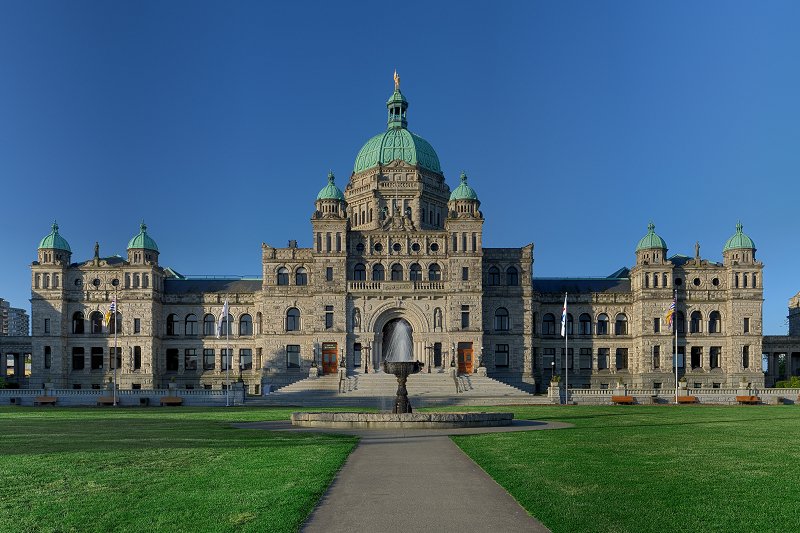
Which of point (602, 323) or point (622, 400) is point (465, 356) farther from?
point (622, 400)

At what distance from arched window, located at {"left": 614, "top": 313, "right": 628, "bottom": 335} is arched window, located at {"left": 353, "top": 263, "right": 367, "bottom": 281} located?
95.7 ft

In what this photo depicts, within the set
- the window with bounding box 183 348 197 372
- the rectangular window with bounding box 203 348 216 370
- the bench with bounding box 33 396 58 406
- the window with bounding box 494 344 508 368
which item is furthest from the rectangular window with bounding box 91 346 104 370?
the window with bounding box 494 344 508 368

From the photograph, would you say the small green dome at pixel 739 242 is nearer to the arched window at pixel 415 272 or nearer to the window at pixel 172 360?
the arched window at pixel 415 272

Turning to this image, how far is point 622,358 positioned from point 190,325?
161 feet

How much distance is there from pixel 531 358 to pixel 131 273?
145ft

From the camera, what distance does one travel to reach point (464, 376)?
7981 cm

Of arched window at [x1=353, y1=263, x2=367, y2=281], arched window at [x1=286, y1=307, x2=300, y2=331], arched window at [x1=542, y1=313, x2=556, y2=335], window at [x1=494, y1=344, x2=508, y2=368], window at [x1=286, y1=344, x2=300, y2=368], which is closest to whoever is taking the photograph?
arched window at [x1=353, y1=263, x2=367, y2=281]

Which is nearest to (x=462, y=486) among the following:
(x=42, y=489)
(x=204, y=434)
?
(x=42, y=489)

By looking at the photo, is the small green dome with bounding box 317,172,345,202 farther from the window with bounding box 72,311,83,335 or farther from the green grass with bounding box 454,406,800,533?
the green grass with bounding box 454,406,800,533

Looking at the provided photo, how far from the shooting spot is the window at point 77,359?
9212 cm

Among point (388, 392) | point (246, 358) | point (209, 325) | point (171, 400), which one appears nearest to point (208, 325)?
→ point (209, 325)

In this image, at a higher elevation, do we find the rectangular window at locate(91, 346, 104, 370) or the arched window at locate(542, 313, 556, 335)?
the arched window at locate(542, 313, 556, 335)

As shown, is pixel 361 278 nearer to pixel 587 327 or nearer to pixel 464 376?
pixel 464 376

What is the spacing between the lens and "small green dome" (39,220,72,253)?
9088 centimetres
